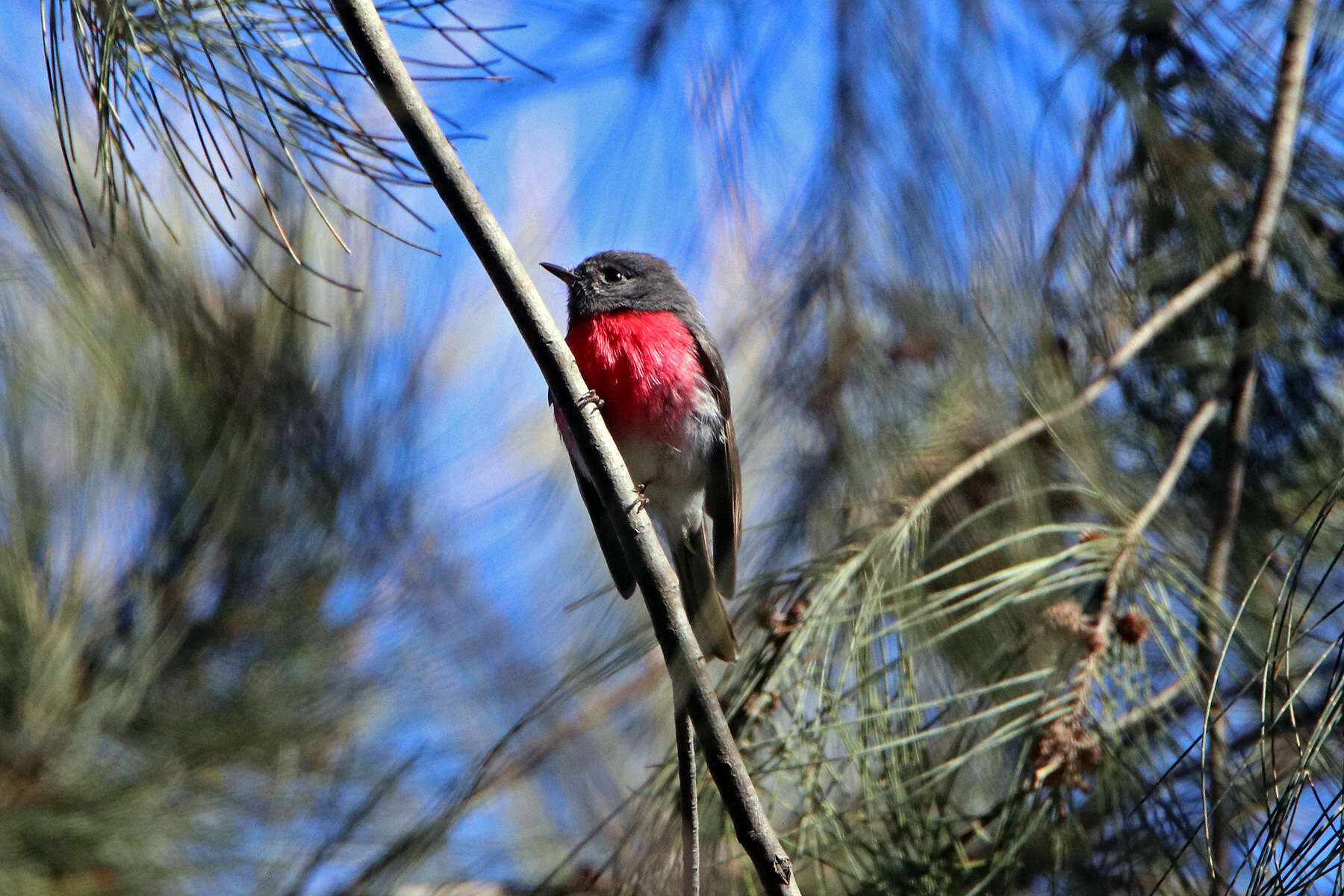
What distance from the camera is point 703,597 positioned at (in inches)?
119

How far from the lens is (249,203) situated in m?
2.96

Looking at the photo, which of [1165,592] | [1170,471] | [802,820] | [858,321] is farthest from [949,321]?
[802,820]

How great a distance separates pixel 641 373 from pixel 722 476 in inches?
16.3

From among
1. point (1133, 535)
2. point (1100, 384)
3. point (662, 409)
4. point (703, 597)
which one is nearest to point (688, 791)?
point (1133, 535)

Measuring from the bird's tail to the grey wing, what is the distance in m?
0.04

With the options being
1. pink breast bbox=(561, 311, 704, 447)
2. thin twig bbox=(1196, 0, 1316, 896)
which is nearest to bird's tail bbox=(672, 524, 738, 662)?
pink breast bbox=(561, 311, 704, 447)

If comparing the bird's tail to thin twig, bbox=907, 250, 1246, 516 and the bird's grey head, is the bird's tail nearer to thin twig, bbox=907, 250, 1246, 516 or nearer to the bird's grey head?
thin twig, bbox=907, 250, 1246, 516

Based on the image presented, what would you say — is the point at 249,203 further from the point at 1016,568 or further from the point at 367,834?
the point at 1016,568

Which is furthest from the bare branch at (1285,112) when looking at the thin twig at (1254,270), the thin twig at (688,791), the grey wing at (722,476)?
the thin twig at (688,791)

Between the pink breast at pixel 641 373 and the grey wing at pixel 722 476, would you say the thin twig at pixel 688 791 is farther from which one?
the pink breast at pixel 641 373

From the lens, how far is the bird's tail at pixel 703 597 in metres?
2.33

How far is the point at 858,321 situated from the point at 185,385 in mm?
1594

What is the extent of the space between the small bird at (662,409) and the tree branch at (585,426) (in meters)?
0.97

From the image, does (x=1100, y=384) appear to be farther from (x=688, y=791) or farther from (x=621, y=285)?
(x=621, y=285)
